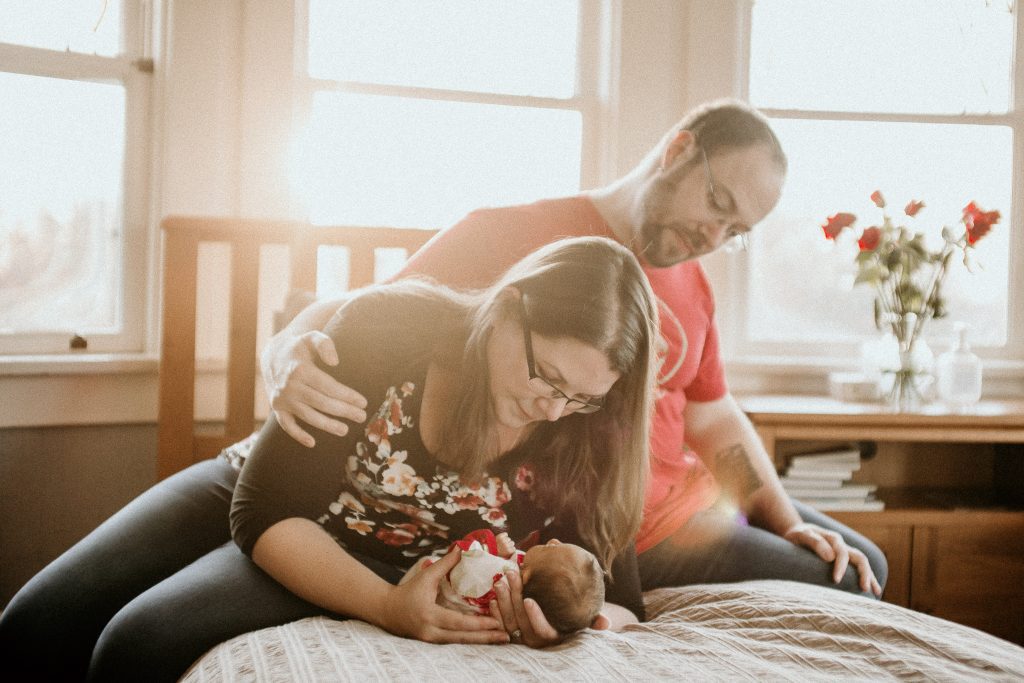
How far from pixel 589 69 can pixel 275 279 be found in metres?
1.04

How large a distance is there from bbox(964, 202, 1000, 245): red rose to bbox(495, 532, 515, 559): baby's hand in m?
1.62

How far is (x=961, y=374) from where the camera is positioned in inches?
83.4

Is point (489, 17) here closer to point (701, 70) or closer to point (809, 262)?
point (701, 70)

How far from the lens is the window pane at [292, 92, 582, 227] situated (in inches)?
83.5

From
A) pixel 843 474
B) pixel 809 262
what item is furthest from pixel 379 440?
pixel 809 262

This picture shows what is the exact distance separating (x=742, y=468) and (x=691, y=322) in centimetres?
29

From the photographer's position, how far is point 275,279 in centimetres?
206

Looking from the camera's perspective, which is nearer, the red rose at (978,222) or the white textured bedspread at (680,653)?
the white textured bedspread at (680,653)

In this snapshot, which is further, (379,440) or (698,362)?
(698,362)

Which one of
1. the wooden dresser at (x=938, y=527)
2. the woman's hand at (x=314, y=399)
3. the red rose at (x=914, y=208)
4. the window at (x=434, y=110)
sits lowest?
the wooden dresser at (x=938, y=527)

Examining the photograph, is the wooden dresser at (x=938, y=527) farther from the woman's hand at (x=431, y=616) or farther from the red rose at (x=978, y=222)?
the woman's hand at (x=431, y=616)

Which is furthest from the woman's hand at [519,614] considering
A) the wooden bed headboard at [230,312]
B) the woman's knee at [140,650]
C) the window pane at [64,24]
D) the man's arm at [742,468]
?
the window pane at [64,24]

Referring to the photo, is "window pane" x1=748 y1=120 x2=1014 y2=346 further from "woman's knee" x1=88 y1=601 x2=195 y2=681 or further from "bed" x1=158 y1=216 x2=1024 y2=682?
"woman's knee" x1=88 y1=601 x2=195 y2=681

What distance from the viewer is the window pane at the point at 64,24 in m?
1.91
